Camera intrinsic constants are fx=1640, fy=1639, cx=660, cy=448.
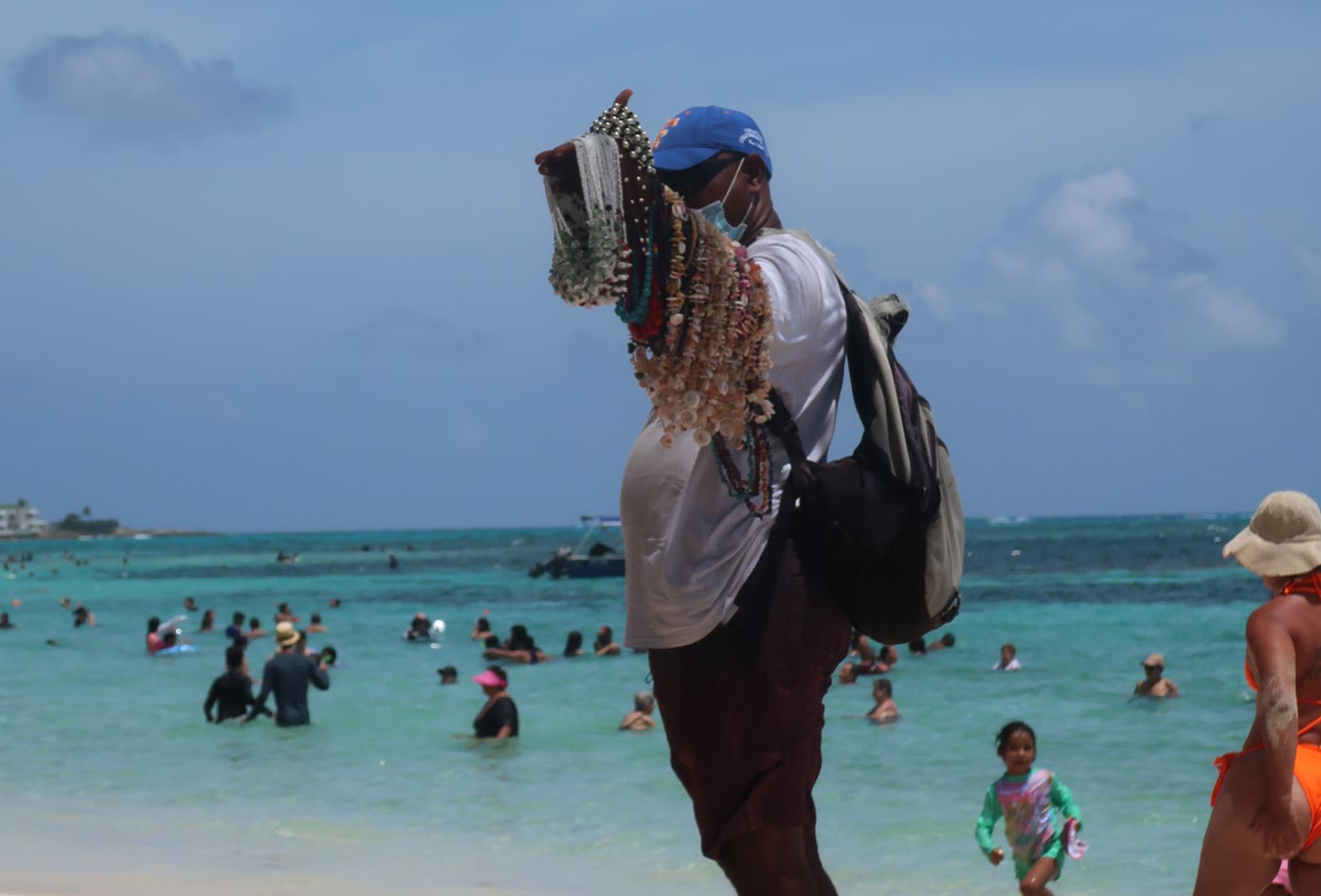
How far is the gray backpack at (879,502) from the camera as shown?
254cm

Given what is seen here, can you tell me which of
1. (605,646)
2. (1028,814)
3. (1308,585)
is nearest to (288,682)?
(605,646)

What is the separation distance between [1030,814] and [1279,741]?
3.44 meters

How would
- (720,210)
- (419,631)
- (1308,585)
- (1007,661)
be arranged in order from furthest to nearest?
1. (419,631)
2. (1007,661)
3. (1308,585)
4. (720,210)

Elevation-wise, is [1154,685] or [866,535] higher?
[866,535]

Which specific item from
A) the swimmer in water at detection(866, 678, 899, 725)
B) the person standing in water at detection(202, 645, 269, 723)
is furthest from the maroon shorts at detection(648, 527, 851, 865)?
the person standing in water at detection(202, 645, 269, 723)

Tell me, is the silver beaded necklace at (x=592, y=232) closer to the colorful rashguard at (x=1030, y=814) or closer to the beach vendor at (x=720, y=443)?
the beach vendor at (x=720, y=443)

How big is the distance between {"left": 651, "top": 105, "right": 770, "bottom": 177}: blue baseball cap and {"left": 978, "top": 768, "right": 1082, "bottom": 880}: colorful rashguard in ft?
16.0

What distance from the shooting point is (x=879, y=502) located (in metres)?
2.54

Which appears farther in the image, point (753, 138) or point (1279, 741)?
point (1279, 741)

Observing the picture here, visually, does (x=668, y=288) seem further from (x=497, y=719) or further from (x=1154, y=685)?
(x=1154, y=685)

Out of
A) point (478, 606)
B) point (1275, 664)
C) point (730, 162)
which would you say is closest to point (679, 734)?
point (730, 162)

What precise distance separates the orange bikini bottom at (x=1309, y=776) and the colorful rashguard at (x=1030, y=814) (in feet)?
9.90

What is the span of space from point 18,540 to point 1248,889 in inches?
6250

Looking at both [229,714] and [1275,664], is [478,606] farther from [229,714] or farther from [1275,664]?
[1275,664]
